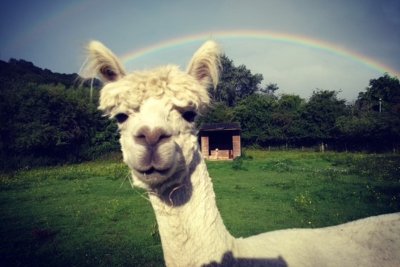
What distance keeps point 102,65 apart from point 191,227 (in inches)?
63.8

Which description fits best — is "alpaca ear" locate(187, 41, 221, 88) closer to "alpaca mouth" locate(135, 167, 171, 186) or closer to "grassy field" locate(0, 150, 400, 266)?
"alpaca mouth" locate(135, 167, 171, 186)

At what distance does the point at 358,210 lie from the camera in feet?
31.6

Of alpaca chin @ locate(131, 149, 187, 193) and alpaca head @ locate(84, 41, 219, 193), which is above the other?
alpaca head @ locate(84, 41, 219, 193)

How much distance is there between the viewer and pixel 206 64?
2945mm

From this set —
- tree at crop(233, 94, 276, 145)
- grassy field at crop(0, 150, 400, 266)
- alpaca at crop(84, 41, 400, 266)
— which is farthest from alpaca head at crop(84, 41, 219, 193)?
tree at crop(233, 94, 276, 145)

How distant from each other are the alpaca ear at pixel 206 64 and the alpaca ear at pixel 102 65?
2.17 ft

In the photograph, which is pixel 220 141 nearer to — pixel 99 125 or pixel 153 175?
pixel 99 125

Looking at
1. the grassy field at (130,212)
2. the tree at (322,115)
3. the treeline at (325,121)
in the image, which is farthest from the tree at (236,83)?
the grassy field at (130,212)

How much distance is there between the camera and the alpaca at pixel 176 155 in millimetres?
2354

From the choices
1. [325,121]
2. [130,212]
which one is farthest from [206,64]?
[325,121]

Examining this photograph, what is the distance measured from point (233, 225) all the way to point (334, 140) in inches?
1500

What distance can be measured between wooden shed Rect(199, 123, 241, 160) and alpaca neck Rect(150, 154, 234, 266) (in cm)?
2939

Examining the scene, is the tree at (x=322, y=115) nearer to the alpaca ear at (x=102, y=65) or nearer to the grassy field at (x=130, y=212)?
the grassy field at (x=130, y=212)

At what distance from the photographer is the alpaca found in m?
2.35
